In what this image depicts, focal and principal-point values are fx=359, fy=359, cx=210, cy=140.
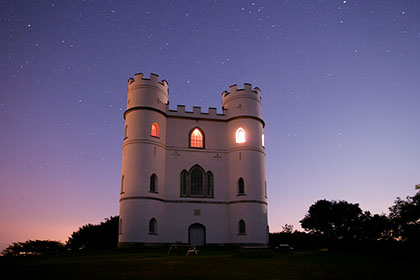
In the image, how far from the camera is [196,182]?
112 feet

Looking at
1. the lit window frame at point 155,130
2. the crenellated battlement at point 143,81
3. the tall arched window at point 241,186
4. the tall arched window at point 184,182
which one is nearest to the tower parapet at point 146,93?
the crenellated battlement at point 143,81

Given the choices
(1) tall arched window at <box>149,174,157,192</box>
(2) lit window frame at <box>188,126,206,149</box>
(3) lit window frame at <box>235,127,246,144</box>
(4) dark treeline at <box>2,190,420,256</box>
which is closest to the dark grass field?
(4) dark treeline at <box>2,190,420,256</box>

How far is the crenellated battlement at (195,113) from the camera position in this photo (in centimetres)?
3509

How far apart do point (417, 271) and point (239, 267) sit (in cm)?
804

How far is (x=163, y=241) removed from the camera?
1246 inches

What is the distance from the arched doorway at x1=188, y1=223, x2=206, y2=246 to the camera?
1297 inches

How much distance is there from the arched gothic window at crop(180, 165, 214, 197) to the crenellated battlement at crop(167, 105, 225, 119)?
16.9ft

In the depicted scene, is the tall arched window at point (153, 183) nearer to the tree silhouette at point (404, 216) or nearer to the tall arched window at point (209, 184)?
the tall arched window at point (209, 184)

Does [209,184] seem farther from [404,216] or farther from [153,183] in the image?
[404,216]

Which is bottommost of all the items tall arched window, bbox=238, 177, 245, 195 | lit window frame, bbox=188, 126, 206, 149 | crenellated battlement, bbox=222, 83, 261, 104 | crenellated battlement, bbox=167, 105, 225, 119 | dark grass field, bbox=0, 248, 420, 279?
dark grass field, bbox=0, 248, 420, 279

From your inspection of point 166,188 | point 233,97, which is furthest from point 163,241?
point 233,97

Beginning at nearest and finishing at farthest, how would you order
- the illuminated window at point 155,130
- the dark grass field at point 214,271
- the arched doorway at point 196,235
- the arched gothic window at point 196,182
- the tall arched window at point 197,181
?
the dark grass field at point 214,271, the arched doorway at point 196,235, the illuminated window at point 155,130, the arched gothic window at point 196,182, the tall arched window at point 197,181

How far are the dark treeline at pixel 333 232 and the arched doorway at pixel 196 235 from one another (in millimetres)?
8785

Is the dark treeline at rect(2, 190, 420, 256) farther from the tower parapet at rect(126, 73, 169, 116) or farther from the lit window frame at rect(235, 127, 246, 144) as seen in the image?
the tower parapet at rect(126, 73, 169, 116)
